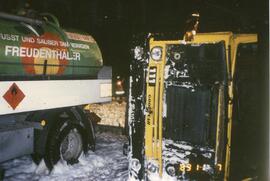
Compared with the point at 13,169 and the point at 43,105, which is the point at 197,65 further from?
the point at 13,169

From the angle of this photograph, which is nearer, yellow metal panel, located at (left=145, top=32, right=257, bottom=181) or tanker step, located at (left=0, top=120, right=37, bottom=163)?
yellow metal panel, located at (left=145, top=32, right=257, bottom=181)

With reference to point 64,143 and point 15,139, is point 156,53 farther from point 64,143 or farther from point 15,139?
point 64,143

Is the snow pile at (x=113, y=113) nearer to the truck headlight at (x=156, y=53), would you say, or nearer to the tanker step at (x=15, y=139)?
the tanker step at (x=15, y=139)

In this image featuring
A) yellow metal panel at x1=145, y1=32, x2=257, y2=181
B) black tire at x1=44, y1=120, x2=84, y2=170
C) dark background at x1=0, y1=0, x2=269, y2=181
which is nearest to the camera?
yellow metal panel at x1=145, y1=32, x2=257, y2=181

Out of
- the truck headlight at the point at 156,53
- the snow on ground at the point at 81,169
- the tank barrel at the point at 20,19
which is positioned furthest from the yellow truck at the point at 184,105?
the tank barrel at the point at 20,19

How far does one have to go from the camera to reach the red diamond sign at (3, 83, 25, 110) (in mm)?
5406

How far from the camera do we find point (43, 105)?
20.0 ft

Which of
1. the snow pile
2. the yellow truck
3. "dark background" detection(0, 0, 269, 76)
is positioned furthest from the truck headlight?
"dark background" detection(0, 0, 269, 76)

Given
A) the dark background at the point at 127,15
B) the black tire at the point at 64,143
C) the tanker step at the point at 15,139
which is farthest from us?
the dark background at the point at 127,15

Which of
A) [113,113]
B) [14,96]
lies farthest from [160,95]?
[113,113]

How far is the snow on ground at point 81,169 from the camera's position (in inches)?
253

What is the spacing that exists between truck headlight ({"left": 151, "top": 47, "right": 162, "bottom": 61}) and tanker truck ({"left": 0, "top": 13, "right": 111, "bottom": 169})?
93.6 inches

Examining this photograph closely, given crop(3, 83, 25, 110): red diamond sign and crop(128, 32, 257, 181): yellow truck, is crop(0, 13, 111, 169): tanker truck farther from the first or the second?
crop(128, 32, 257, 181): yellow truck

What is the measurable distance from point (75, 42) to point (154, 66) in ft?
10.1
